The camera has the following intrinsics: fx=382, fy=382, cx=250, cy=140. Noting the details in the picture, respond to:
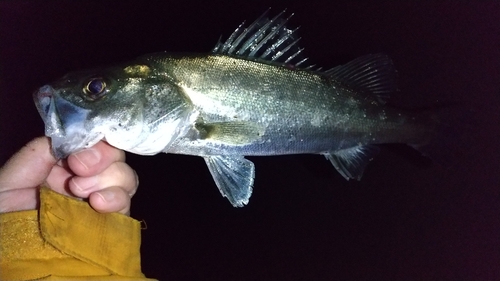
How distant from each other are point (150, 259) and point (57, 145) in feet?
9.19

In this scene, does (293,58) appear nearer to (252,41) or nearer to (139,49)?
(252,41)

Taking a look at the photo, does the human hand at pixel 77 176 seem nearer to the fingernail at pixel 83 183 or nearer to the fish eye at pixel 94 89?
the fingernail at pixel 83 183

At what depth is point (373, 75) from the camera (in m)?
1.38

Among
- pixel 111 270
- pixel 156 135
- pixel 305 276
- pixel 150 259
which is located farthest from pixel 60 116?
pixel 150 259

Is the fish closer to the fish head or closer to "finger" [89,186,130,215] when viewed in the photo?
the fish head

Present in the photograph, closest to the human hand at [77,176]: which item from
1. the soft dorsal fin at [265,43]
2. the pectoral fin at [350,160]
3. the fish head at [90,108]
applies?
the fish head at [90,108]

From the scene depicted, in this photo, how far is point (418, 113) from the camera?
57.1 inches

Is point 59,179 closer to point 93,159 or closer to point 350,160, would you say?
point 93,159

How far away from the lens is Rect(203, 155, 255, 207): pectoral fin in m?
1.18

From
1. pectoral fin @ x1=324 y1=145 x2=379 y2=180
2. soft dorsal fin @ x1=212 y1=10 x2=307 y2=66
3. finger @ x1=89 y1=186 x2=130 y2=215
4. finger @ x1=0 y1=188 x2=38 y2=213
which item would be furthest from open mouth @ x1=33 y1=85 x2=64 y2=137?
pectoral fin @ x1=324 y1=145 x2=379 y2=180

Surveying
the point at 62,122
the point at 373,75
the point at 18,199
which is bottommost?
the point at 18,199

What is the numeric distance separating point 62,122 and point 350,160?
36.5 inches

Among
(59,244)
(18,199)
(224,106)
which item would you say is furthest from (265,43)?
(18,199)

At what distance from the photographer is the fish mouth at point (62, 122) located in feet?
3.33
